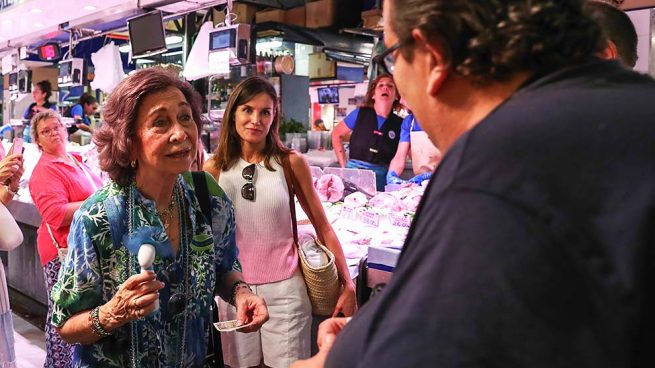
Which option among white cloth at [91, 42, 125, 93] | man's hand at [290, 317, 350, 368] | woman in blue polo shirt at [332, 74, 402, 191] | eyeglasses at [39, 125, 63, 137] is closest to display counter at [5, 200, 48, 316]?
eyeglasses at [39, 125, 63, 137]

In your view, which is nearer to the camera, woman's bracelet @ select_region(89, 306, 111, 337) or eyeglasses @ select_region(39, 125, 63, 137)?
woman's bracelet @ select_region(89, 306, 111, 337)

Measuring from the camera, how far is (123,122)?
67.4 inches

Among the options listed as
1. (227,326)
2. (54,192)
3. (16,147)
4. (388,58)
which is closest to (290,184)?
(227,326)

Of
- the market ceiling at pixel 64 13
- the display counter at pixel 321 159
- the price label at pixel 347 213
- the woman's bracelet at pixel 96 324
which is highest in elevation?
the market ceiling at pixel 64 13

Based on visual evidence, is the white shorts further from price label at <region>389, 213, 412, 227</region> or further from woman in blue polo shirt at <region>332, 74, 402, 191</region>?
woman in blue polo shirt at <region>332, 74, 402, 191</region>

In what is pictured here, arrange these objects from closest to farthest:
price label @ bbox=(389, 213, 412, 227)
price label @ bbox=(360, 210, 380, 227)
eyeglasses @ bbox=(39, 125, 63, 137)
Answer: price label @ bbox=(389, 213, 412, 227) → price label @ bbox=(360, 210, 380, 227) → eyeglasses @ bbox=(39, 125, 63, 137)

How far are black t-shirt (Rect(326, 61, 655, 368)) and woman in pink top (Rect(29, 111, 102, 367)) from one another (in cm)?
320

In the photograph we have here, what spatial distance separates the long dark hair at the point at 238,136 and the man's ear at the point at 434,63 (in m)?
2.00

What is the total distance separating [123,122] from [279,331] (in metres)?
1.32

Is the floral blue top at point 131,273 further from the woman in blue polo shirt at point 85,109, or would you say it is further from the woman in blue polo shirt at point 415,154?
the woman in blue polo shirt at point 85,109

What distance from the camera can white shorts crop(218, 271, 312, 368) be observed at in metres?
2.63

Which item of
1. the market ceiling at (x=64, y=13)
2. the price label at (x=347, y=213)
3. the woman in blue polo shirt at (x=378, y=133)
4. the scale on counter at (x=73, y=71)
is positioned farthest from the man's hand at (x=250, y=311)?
the scale on counter at (x=73, y=71)

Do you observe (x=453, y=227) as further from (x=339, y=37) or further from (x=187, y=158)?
(x=339, y=37)

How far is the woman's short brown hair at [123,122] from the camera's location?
170 cm
